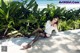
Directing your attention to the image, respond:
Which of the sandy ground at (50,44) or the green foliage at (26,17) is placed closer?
the sandy ground at (50,44)

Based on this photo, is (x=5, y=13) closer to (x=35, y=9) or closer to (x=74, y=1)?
(x=35, y=9)

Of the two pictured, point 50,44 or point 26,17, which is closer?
point 50,44

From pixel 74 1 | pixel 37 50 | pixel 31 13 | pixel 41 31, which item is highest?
pixel 74 1

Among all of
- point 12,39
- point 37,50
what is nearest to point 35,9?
point 12,39

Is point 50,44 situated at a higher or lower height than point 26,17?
lower

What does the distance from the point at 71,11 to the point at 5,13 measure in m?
2.98

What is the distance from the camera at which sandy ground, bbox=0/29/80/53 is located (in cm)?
592

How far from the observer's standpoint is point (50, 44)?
625 cm

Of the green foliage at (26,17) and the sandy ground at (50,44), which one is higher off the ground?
the green foliage at (26,17)

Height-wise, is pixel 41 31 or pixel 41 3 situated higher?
pixel 41 3

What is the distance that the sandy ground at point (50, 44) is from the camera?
5922 mm

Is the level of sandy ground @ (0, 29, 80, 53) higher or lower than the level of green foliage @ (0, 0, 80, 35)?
lower

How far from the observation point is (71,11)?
883cm

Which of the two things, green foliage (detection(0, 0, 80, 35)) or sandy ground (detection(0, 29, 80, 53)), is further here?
green foliage (detection(0, 0, 80, 35))
